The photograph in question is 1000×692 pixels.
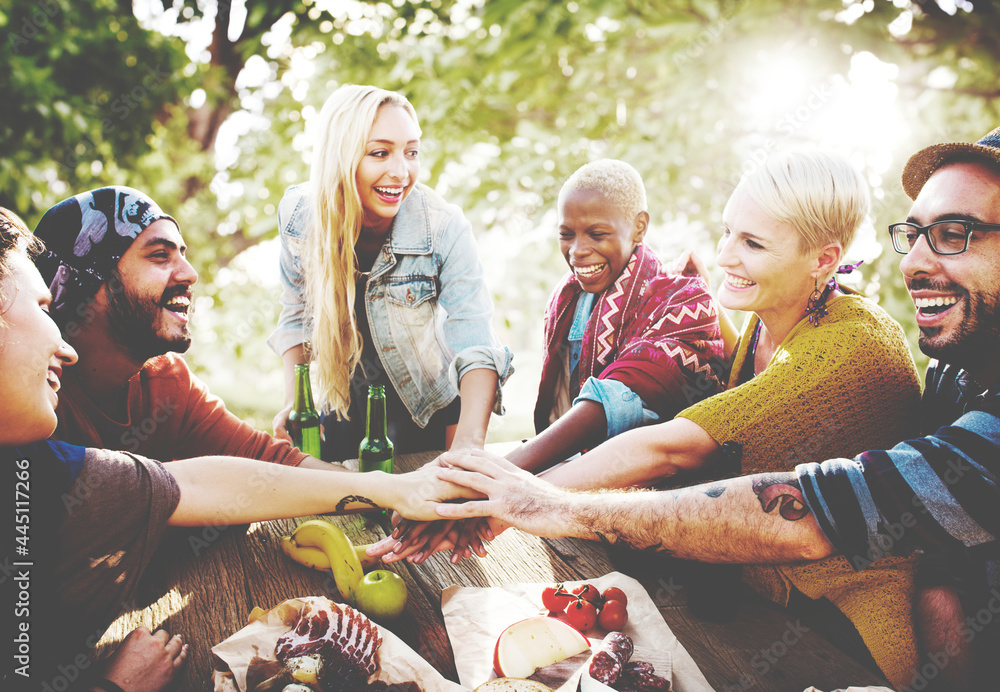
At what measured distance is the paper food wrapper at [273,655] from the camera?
132cm

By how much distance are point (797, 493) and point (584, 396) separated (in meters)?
0.91

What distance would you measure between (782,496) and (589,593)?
20.4 inches

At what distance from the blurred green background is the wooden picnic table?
3.47ft

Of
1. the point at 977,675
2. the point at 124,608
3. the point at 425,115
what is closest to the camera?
the point at 977,675

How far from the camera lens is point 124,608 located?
158cm

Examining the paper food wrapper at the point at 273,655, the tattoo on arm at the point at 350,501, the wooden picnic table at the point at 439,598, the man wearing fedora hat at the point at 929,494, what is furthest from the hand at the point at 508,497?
the paper food wrapper at the point at 273,655

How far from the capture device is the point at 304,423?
249 cm

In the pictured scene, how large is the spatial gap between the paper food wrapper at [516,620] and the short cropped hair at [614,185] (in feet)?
4.98

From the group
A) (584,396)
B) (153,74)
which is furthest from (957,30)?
(153,74)

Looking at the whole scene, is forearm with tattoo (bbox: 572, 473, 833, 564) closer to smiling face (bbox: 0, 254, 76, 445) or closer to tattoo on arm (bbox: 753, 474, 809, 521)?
tattoo on arm (bbox: 753, 474, 809, 521)

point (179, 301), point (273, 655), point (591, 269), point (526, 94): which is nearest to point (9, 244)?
Result: point (179, 301)

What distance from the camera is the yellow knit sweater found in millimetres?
1842

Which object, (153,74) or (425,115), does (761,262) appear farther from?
(153,74)

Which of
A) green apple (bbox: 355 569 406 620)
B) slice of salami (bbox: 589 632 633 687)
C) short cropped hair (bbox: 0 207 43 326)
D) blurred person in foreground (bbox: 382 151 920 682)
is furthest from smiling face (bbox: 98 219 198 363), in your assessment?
slice of salami (bbox: 589 632 633 687)
